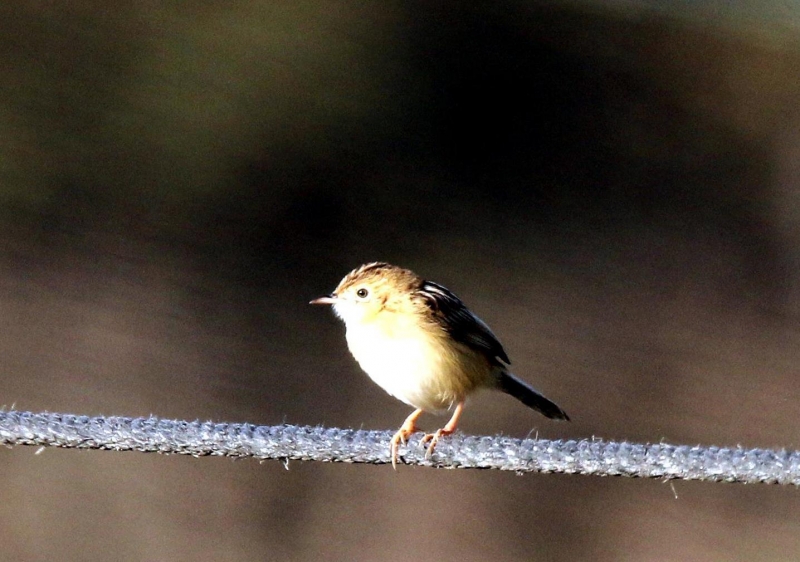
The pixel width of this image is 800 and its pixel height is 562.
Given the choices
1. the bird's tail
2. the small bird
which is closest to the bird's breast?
the small bird

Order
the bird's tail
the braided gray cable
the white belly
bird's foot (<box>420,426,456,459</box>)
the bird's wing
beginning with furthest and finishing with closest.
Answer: the bird's tail, the bird's wing, the white belly, bird's foot (<box>420,426,456,459</box>), the braided gray cable

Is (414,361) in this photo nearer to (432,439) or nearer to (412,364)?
(412,364)

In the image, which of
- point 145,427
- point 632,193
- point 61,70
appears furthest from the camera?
point 632,193

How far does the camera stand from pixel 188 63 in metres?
8.93

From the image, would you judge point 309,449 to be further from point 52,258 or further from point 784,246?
point 784,246

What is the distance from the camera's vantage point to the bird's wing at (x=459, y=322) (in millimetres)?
3932

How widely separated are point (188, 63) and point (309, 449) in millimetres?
7137

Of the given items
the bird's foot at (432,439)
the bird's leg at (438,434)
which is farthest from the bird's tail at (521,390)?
the bird's foot at (432,439)

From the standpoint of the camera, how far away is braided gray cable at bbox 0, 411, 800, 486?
2.25 m

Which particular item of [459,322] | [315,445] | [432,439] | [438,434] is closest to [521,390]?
[459,322]

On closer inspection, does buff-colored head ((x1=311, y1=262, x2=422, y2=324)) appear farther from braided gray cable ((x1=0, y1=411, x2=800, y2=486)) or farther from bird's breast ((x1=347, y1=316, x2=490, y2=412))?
braided gray cable ((x1=0, y1=411, x2=800, y2=486))

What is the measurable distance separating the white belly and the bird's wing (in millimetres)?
116

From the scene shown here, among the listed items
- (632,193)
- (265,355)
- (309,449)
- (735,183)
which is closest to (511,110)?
(632,193)

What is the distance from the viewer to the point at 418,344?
3.77 m
